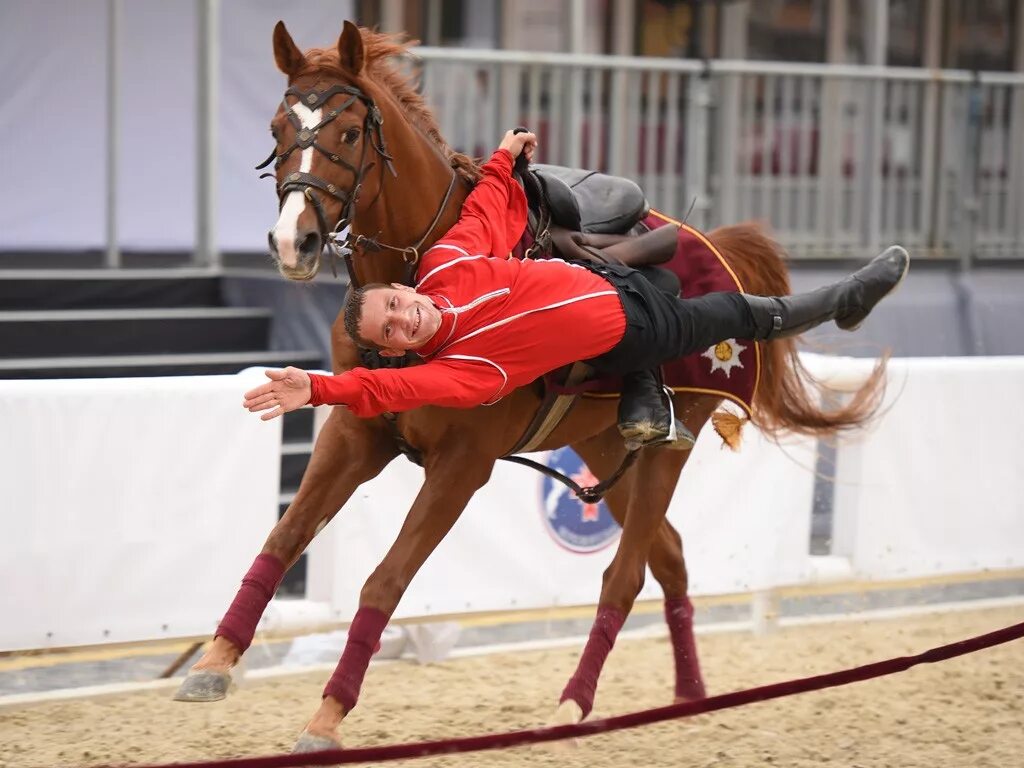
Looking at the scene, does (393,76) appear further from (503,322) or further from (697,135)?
(697,135)

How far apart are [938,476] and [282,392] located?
15.1ft

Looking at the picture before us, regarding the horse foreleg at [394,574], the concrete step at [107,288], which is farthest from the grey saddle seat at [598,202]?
the concrete step at [107,288]

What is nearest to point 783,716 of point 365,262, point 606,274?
point 606,274

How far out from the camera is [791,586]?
7.32m

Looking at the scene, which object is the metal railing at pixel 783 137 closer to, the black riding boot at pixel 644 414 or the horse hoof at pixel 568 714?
the black riding boot at pixel 644 414

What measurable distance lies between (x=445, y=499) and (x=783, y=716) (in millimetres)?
2220

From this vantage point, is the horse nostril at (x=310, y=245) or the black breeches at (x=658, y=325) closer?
the horse nostril at (x=310, y=245)

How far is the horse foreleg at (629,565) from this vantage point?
5047 mm

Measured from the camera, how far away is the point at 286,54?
4.27m

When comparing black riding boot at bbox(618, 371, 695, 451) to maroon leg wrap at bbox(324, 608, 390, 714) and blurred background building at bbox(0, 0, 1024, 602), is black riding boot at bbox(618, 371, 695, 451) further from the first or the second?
blurred background building at bbox(0, 0, 1024, 602)

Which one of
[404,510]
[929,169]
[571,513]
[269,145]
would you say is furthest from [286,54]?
[929,169]

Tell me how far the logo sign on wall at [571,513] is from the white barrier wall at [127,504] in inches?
53.2

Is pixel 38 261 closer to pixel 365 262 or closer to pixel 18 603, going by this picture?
pixel 18 603

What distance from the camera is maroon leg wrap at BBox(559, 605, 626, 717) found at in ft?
16.4
